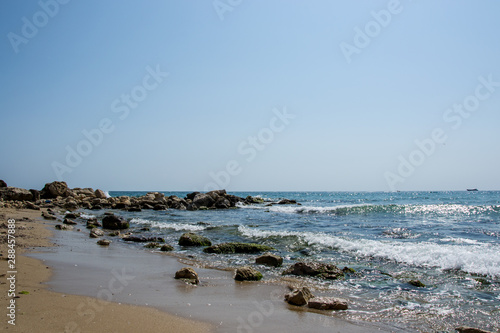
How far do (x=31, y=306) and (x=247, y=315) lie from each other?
2.98 meters

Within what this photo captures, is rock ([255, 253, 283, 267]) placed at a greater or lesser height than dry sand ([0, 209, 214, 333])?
lesser

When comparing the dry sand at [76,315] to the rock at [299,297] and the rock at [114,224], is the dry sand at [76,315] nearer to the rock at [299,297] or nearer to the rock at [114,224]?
the rock at [299,297]

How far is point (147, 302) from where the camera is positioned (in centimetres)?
516

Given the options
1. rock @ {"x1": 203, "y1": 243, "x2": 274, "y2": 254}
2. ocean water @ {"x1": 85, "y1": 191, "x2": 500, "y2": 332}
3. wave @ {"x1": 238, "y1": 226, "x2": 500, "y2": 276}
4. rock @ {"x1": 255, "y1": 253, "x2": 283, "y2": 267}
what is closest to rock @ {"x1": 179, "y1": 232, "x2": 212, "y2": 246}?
ocean water @ {"x1": 85, "y1": 191, "x2": 500, "y2": 332}

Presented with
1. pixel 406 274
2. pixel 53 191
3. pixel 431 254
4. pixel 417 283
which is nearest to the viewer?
pixel 417 283

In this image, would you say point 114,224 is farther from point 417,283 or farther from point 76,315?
point 417,283

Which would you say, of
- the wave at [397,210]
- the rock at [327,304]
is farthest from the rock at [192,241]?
the wave at [397,210]

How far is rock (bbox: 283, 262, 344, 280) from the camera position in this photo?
290 inches

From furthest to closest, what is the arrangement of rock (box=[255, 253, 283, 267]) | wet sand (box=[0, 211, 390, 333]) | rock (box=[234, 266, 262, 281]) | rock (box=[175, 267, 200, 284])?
rock (box=[255, 253, 283, 267]), rock (box=[234, 266, 262, 281]), rock (box=[175, 267, 200, 284]), wet sand (box=[0, 211, 390, 333])

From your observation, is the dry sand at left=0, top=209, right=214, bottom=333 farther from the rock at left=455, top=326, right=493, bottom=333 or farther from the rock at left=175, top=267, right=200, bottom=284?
the rock at left=455, top=326, right=493, bottom=333

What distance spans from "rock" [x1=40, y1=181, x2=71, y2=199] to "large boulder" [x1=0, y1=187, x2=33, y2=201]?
6232 millimetres

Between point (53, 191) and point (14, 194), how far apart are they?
7663 mm

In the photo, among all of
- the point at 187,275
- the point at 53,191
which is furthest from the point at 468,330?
the point at 53,191

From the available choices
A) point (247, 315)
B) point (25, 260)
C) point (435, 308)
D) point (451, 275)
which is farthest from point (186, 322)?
point (451, 275)
